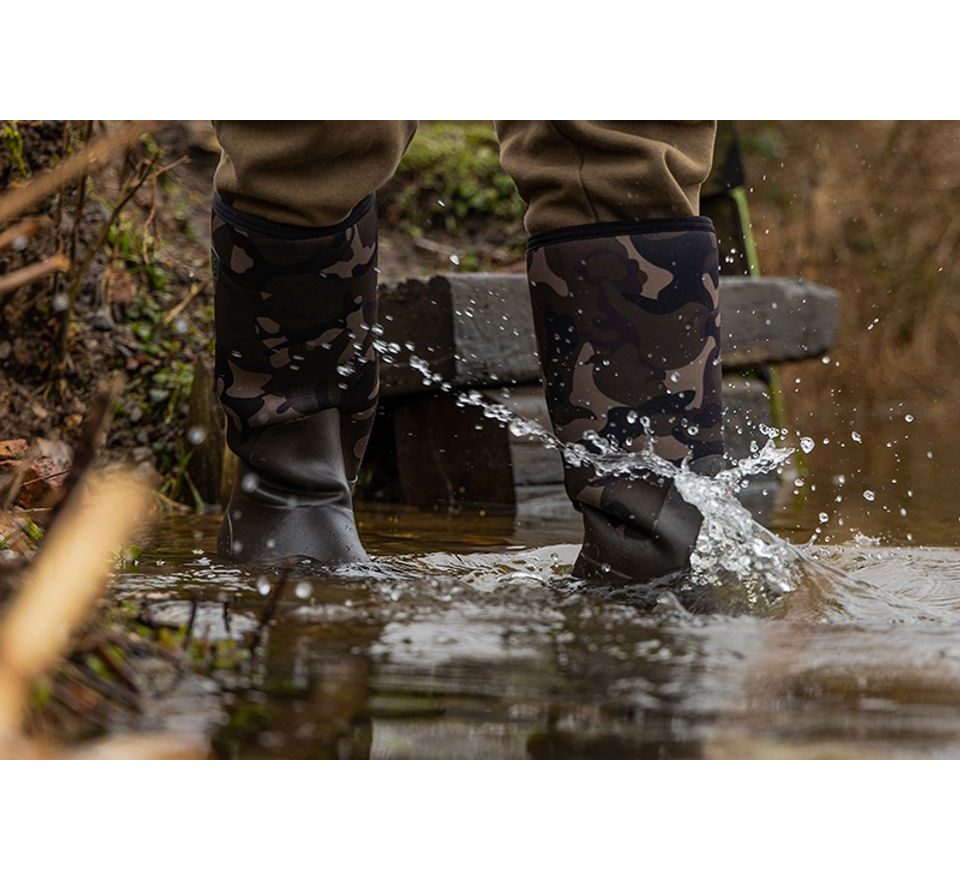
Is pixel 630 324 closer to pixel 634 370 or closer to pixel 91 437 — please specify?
pixel 634 370

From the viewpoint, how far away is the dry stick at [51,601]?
107 cm

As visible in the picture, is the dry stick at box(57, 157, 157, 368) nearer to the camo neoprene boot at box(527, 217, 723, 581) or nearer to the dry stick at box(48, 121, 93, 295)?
the dry stick at box(48, 121, 93, 295)

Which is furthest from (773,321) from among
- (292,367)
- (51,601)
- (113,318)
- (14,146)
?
(51,601)

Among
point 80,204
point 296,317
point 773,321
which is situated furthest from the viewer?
point 773,321

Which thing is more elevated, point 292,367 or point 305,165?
point 305,165

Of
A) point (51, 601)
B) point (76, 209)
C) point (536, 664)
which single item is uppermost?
point (76, 209)

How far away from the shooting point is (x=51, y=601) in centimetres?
117

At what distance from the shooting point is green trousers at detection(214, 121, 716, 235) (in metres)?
2.06

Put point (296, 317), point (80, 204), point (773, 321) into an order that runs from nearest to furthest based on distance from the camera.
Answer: point (296, 317)
point (80, 204)
point (773, 321)

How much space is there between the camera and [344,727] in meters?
1.24

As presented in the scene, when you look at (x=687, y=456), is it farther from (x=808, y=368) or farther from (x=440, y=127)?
(x=808, y=368)

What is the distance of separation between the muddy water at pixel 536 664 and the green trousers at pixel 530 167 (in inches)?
22.5

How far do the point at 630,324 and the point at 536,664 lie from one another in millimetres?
742

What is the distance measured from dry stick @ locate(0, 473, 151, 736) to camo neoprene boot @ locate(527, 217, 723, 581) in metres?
0.94
